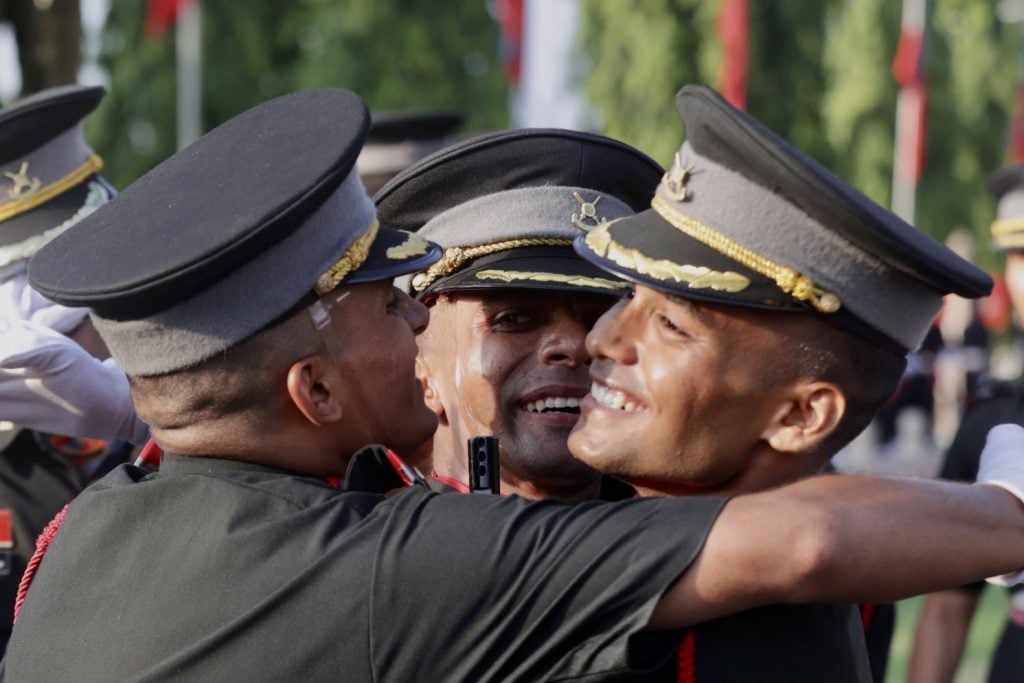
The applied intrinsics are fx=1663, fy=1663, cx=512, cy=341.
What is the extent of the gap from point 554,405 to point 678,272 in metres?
0.80

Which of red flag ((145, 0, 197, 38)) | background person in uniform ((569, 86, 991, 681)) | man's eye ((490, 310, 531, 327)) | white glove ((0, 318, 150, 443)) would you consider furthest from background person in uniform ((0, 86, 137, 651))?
red flag ((145, 0, 197, 38))

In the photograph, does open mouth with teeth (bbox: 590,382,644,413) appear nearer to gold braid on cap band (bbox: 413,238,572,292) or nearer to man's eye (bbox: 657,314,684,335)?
man's eye (bbox: 657,314,684,335)

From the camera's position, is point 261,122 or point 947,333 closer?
point 261,122

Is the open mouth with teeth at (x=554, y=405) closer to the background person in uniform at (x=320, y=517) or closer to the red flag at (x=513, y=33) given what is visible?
the background person in uniform at (x=320, y=517)

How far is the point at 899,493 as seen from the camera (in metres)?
2.24

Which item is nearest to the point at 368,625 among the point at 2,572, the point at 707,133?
the point at 707,133

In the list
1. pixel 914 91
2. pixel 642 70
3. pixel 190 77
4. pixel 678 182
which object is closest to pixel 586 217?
pixel 678 182

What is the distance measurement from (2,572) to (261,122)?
7.13ft

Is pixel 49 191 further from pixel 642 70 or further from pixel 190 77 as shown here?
pixel 642 70

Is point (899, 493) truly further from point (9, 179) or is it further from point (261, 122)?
point (9, 179)

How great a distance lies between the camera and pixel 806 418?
8.18 ft

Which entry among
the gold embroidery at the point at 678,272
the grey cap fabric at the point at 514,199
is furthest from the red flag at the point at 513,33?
the gold embroidery at the point at 678,272

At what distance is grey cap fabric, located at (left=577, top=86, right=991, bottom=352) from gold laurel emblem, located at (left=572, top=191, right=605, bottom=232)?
0.75 metres

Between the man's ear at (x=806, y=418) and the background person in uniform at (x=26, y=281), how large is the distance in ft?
7.25
